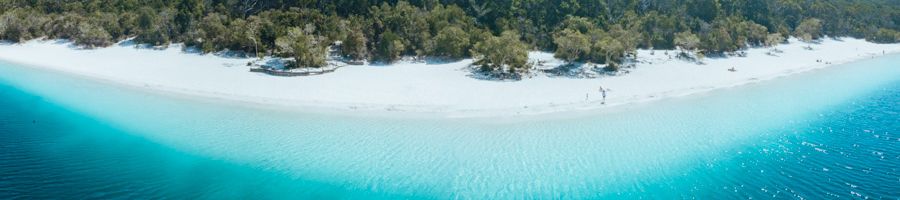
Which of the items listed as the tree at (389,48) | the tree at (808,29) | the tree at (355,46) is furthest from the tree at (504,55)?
the tree at (808,29)

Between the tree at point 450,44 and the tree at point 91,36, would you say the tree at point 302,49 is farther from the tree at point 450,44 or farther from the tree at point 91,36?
the tree at point 91,36

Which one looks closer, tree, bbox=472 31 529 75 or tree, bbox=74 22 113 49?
tree, bbox=472 31 529 75

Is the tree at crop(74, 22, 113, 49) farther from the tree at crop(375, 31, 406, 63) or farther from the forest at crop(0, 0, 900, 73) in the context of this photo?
the tree at crop(375, 31, 406, 63)

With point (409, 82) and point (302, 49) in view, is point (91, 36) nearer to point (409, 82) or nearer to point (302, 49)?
point (302, 49)

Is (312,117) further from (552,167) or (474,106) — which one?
(552,167)

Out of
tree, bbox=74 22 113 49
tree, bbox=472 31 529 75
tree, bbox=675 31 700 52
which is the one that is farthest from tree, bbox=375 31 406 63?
tree, bbox=74 22 113 49

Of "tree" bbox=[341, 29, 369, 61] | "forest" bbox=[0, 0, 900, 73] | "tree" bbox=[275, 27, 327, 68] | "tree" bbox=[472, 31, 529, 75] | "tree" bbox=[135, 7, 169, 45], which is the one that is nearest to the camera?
"tree" bbox=[472, 31, 529, 75]

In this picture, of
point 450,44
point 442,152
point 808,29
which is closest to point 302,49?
point 450,44

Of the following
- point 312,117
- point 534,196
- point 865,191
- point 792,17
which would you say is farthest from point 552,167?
point 792,17
